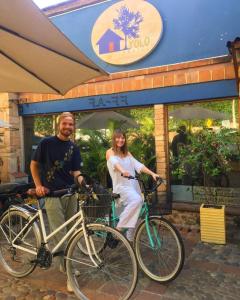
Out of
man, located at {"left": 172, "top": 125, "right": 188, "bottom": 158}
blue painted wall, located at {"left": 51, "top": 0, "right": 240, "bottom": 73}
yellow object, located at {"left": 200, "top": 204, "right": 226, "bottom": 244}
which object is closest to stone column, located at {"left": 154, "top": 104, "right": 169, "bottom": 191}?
man, located at {"left": 172, "top": 125, "right": 188, "bottom": 158}

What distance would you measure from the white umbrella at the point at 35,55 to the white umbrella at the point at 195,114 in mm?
2867

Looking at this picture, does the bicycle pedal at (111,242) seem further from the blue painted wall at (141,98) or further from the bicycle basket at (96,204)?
the blue painted wall at (141,98)

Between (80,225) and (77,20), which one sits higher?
(77,20)

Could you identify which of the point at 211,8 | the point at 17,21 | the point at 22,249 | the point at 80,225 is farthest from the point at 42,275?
the point at 211,8

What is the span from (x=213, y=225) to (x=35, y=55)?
3568 millimetres

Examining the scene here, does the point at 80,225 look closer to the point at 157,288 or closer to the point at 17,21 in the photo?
the point at 157,288

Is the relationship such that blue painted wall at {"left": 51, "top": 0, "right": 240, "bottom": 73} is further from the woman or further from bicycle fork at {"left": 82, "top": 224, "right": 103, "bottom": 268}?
bicycle fork at {"left": 82, "top": 224, "right": 103, "bottom": 268}

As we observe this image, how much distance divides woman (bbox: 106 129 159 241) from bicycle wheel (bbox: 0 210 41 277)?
104cm

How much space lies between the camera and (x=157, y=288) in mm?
3717

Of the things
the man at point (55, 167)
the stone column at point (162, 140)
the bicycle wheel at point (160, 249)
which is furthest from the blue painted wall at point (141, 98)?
the bicycle wheel at point (160, 249)

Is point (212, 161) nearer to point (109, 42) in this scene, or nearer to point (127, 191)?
point (127, 191)

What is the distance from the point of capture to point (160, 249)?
3951 mm

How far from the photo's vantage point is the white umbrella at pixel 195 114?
610 centimetres

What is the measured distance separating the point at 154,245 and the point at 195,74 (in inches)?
131
